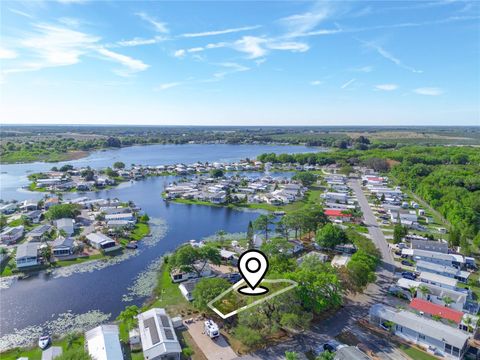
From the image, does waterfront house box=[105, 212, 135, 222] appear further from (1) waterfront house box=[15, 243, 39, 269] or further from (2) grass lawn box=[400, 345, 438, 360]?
(2) grass lawn box=[400, 345, 438, 360]

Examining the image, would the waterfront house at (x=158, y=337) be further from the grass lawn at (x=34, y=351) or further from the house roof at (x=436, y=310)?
the house roof at (x=436, y=310)

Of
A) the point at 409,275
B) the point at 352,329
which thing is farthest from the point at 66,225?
the point at 409,275

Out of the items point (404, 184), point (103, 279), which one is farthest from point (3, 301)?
point (404, 184)

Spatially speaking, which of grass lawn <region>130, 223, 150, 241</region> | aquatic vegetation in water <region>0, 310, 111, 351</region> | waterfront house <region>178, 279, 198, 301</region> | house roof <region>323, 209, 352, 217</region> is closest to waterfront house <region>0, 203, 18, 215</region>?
grass lawn <region>130, 223, 150, 241</region>

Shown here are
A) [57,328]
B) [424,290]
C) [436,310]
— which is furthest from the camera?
[424,290]

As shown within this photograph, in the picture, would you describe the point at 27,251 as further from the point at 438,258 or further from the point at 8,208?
the point at 438,258

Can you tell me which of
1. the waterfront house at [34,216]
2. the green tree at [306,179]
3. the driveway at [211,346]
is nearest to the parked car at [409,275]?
the driveway at [211,346]
